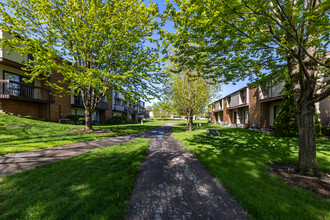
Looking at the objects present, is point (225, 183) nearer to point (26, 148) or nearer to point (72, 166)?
point (72, 166)

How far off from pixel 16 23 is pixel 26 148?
8639 mm

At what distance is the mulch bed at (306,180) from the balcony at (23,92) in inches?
716

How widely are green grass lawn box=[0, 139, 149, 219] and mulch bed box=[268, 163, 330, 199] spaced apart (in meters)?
4.10

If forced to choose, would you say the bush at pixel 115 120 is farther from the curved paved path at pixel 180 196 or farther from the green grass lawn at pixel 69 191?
the curved paved path at pixel 180 196

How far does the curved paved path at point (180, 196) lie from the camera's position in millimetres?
2072

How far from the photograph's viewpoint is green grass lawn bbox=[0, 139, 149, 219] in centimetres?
197

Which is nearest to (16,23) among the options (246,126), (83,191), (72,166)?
(72,166)

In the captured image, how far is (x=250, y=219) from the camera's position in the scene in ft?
6.39

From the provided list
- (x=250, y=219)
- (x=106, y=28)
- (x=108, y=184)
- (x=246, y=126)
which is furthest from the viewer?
(x=246, y=126)

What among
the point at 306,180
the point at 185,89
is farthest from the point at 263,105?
the point at 306,180

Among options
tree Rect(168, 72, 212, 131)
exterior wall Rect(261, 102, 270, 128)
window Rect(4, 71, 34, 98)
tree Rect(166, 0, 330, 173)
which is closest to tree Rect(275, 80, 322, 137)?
exterior wall Rect(261, 102, 270, 128)

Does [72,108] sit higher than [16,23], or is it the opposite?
[16,23]

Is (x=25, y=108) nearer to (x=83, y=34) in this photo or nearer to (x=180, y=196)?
(x=83, y=34)

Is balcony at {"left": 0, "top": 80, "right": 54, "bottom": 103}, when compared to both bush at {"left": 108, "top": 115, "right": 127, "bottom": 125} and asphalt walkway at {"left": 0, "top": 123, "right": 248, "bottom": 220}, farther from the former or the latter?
bush at {"left": 108, "top": 115, "right": 127, "bottom": 125}
